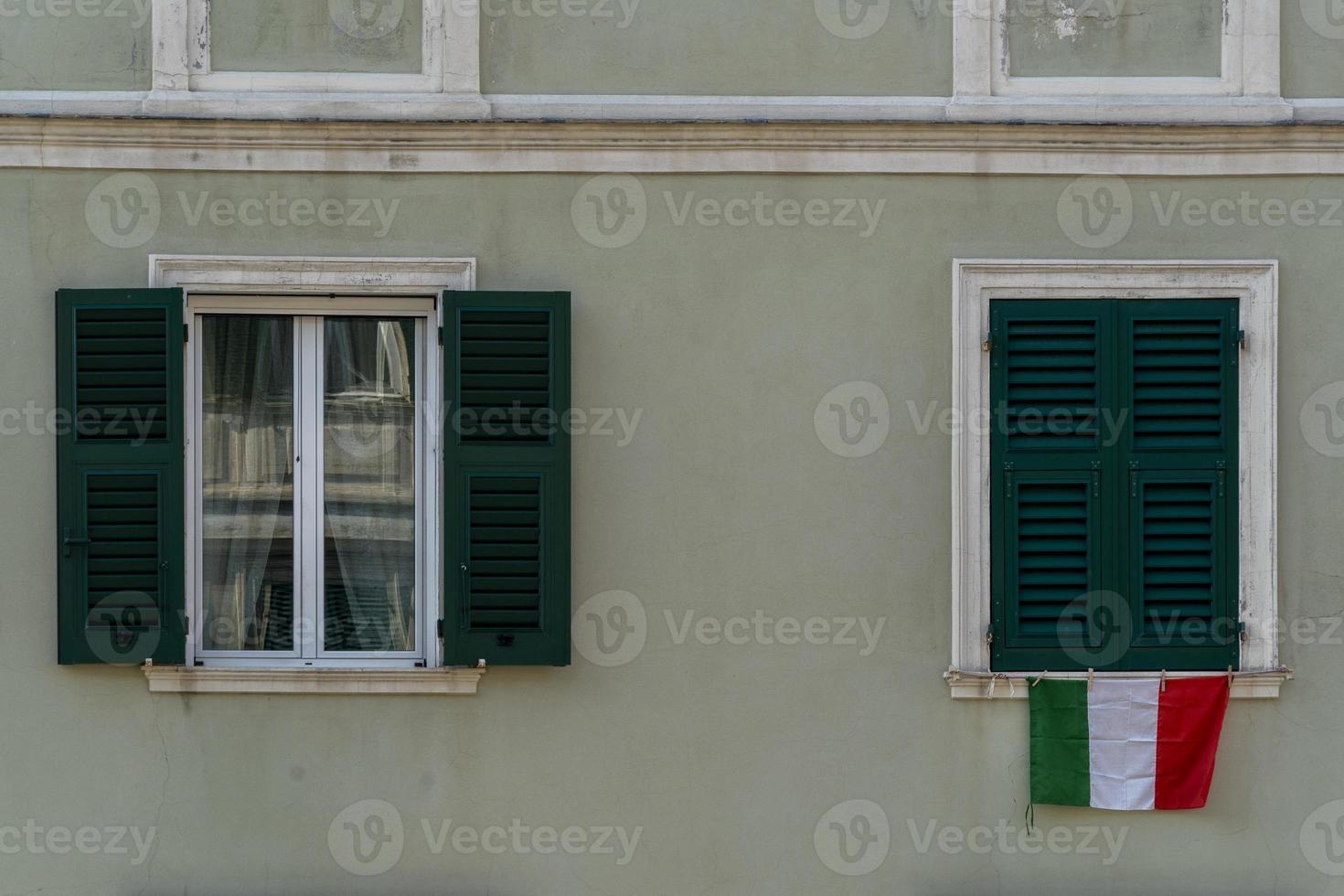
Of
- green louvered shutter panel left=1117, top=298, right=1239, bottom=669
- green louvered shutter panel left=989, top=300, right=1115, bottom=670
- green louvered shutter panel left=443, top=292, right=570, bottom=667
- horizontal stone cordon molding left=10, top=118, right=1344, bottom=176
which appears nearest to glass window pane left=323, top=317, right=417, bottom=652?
green louvered shutter panel left=443, top=292, right=570, bottom=667

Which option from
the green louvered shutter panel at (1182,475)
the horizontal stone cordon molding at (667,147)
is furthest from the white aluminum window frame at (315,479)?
the green louvered shutter panel at (1182,475)

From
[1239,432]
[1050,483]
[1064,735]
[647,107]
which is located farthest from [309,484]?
[1239,432]

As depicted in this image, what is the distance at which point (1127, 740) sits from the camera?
250 inches

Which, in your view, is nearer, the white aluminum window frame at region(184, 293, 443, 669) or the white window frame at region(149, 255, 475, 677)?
the white window frame at region(149, 255, 475, 677)

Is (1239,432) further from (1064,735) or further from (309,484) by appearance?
(309,484)

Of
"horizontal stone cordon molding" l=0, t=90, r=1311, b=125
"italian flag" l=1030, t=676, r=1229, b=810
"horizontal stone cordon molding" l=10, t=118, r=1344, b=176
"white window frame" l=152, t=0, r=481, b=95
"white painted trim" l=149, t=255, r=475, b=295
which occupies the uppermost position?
"white window frame" l=152, t=0, r=481, b=95

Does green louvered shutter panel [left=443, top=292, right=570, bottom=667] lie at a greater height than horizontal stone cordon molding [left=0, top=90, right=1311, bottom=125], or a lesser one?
lesser

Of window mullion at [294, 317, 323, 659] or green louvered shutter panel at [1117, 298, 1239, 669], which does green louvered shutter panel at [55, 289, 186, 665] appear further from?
green louvered shutter panel at [1117, 298, 1239, 669]

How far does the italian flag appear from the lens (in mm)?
6355

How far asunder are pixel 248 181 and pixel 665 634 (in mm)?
2664

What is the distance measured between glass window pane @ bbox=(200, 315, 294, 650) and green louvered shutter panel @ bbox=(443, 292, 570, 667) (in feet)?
2.59

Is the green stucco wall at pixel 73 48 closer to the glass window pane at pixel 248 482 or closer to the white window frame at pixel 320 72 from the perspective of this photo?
the white window frame at pixel 320 72

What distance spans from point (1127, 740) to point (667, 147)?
3.23 metres

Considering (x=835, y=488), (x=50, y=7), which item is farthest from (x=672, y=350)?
(x=50, y=7)
